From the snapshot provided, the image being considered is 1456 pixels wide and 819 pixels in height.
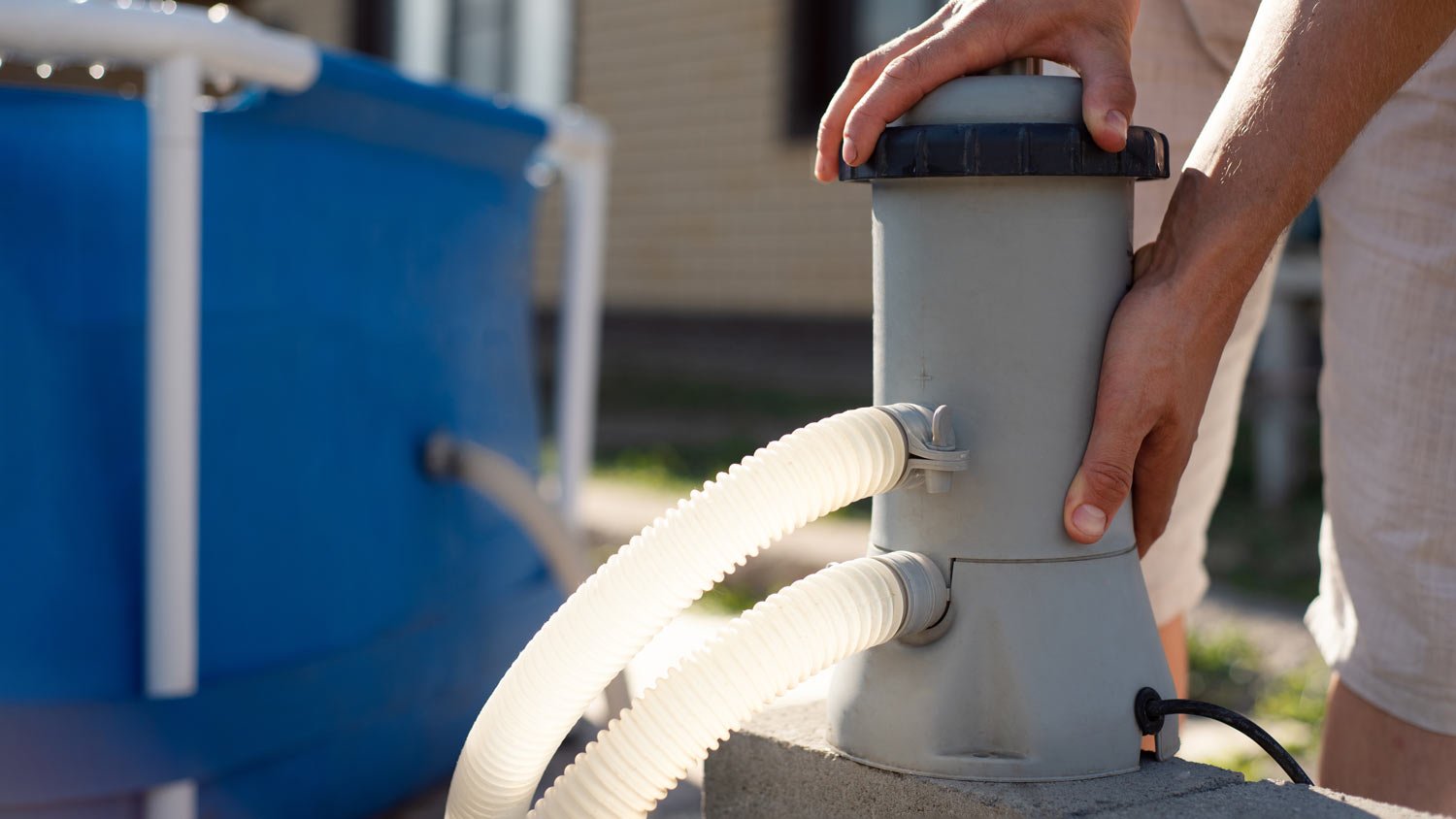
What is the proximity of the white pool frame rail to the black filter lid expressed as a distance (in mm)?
899

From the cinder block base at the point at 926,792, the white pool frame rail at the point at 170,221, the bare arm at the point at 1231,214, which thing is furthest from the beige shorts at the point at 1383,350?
the white pool frame rail at the point at 170,221

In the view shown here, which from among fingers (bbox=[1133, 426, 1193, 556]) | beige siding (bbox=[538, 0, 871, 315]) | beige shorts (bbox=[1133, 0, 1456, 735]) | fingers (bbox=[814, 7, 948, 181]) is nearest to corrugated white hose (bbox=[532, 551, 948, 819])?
fingers (bbox=[1133, 426, 1193, 556])

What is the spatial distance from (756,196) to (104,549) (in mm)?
5773

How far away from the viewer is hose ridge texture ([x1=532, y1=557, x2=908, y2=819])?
42.2 inches

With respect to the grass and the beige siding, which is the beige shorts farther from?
the beige siding

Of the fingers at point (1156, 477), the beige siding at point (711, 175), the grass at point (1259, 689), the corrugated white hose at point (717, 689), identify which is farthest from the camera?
the beige siding at point (711, 175)

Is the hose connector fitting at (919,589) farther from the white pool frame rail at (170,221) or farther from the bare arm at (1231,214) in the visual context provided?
the white pool frame rail at (170,221)

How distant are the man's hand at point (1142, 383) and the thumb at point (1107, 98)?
131 millimetres

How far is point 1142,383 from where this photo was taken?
1125mm

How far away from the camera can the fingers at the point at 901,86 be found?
1.14 m

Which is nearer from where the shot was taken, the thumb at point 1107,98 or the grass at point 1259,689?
the thumb at point 1107,98

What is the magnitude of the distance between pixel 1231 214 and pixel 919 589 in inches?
15.4

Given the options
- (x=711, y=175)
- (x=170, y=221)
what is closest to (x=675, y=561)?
(x=170, y=221)

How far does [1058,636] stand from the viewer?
1.13 m
